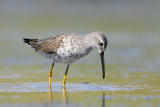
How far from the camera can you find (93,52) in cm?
1803

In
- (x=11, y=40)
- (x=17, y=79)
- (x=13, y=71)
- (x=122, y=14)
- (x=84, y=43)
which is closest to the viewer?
(x=84, y=43)

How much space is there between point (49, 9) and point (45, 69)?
53.5ft

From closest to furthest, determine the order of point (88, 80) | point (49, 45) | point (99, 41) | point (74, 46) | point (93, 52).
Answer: point (99, 41) → point (74, 46) → point (49, 45) → point (88, 80) → point (93, 52)

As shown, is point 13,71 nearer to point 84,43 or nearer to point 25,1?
point 84,43

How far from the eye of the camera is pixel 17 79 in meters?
12.8

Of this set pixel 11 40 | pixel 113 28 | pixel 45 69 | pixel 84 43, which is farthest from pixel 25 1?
pixel 84 43

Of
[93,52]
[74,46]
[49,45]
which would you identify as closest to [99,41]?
[74,46]

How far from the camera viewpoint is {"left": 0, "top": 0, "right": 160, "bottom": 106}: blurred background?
1204cm

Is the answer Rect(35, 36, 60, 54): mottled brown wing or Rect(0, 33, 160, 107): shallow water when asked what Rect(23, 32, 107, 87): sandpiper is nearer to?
Rect(35, 36, 60, 54): mottled brown wing

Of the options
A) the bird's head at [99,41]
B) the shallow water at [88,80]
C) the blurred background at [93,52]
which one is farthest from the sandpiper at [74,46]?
the blurred background at [93,52]

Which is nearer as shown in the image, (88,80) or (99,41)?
(99,41)

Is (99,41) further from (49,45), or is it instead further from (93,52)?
(93,52)

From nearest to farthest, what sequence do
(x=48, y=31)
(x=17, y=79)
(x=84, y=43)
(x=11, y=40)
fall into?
(x=84, y=43) < (x=17, y=79) < (x=11, y=40) < (x=48, y=31)

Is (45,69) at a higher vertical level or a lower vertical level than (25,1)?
lower
